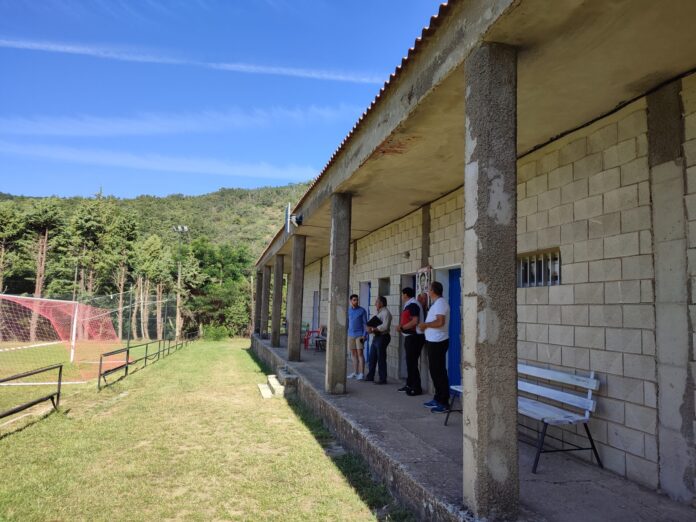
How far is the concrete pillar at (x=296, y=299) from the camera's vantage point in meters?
10.4

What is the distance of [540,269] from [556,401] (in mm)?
1426

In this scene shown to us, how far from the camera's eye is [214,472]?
4746 mm

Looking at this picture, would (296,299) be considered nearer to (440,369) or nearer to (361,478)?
(440,369)

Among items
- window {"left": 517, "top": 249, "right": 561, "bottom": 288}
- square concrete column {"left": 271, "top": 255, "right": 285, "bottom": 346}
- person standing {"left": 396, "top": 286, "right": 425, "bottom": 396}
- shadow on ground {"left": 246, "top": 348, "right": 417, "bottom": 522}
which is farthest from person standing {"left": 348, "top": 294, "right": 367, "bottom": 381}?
square concrete column {"left": 271, "top": 255, "right": 285, "bottom": 346}

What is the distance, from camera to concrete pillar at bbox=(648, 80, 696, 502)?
3246 mm

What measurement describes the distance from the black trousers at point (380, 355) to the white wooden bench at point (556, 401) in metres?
3.35

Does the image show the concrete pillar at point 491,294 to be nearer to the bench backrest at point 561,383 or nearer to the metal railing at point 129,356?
the bench backrest at point 561,383

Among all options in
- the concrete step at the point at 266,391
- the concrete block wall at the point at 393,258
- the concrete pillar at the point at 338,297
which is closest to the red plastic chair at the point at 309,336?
the concrete block wall at the point at 393,258

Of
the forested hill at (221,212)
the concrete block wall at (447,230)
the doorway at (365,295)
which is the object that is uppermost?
the forested hill at (221,212)

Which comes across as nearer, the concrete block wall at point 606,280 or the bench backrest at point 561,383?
the concrete block wall at point 606,280

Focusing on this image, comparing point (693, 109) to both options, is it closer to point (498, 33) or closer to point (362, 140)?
point (498, 33)

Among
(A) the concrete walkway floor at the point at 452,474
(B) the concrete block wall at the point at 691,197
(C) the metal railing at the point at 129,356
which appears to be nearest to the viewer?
(A) the concrete walkway floor at the point at 452,474

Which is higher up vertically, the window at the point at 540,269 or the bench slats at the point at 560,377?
the window at the point at 540,269

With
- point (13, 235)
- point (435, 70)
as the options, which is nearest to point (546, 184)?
point (435, 70)
